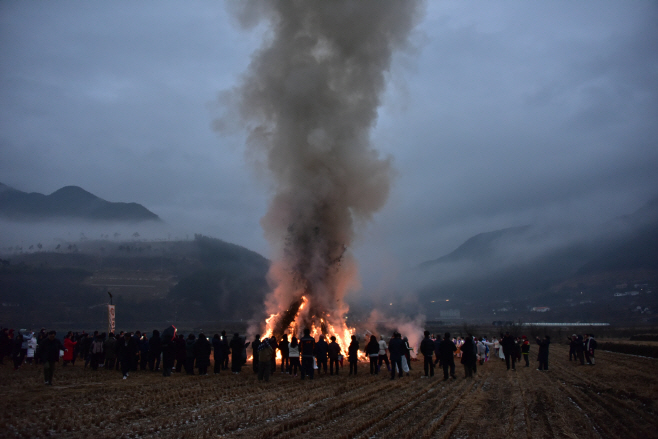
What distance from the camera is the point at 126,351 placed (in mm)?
20312

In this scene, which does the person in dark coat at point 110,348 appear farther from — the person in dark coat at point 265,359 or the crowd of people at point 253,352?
the person in dark coat at point 265,359

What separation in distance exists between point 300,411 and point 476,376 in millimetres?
11830

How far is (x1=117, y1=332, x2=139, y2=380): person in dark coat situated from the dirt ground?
555 millimetres

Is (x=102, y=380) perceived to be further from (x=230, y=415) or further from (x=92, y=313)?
(x=92, y=313)

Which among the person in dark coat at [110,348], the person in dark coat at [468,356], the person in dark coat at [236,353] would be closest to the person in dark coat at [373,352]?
the person in dark coat at [468,356]

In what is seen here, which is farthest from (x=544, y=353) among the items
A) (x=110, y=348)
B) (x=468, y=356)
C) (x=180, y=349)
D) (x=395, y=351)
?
(x=110, y=348)

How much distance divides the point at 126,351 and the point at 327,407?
11472 mm

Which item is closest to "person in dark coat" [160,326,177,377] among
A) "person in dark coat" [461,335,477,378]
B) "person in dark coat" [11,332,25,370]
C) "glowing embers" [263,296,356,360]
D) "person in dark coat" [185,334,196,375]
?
"person in dark coat" [185,334,196,375]

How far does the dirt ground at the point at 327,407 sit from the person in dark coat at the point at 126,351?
21.9 inches

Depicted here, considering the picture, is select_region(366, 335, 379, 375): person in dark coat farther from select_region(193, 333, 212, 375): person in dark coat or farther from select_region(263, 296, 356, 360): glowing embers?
select_region(263, 296, 356, 360): glowing embers

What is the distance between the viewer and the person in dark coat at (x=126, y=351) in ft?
Result: 65.2

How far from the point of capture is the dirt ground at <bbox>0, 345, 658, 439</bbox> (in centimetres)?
1026

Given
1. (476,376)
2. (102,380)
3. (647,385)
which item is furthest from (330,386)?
(647,385)

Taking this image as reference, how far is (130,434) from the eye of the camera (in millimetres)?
9953
